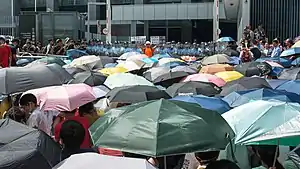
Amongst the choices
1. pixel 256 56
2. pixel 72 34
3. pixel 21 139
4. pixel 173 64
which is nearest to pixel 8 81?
pixel 21 139

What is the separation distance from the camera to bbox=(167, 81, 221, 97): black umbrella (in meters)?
10.0

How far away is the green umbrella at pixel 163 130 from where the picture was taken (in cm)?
537

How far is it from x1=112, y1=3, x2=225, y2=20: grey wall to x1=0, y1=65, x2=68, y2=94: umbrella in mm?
45501

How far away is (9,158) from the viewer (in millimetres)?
4539

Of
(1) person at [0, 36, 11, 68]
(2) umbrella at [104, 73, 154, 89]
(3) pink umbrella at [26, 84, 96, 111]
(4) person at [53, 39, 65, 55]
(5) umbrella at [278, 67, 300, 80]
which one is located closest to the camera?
(3) pink umbrella at [26, 84, 96, 111]

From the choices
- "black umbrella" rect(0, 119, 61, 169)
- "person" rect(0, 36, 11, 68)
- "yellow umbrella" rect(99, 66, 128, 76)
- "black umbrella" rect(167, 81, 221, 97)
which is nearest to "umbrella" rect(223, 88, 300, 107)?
"black umbrella" rect(167, 81, 221, 97)

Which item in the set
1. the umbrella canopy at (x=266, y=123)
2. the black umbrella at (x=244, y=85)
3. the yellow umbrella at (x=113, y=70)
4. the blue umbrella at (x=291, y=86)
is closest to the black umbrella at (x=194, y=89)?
the black umbrella at (x=244, y=85)

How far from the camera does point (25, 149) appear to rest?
474cm

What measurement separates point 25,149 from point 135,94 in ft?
14.6

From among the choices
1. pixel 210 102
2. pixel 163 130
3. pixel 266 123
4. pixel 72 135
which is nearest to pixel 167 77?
pixel 210 102

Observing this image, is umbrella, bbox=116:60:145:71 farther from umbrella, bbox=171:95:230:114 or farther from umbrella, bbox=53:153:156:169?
umbrella, bbox=53:153:156:169

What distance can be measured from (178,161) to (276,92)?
2.58m

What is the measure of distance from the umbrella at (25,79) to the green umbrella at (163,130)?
426 cm

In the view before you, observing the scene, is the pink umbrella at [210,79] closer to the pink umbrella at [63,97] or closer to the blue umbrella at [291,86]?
the blue umbrella at [291,86]
